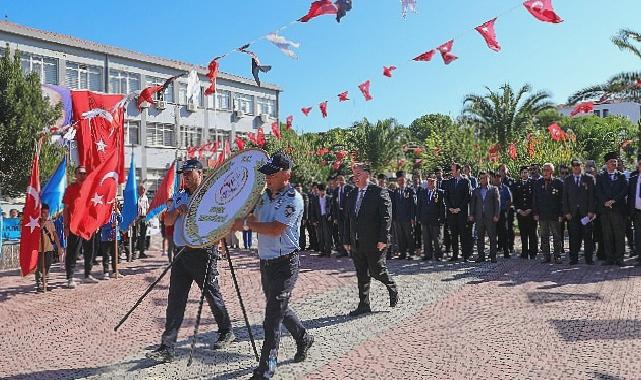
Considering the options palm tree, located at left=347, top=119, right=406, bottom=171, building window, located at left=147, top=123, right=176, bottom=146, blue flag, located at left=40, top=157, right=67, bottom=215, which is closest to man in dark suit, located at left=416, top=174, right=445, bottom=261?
blue flag, located at left=40, top=157, right=67, bottom=215

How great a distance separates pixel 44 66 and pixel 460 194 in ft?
109

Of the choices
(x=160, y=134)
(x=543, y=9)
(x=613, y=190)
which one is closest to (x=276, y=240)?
(x=543, y=9)

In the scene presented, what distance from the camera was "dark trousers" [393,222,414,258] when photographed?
13.8 meters

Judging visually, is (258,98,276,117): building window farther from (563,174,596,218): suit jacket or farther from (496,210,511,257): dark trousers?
(563,174,596,218): suit jacket

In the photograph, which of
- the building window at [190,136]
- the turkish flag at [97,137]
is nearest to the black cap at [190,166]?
the turkish flag at [97,137]

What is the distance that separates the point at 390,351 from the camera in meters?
6.02

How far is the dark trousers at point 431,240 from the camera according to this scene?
43.4 feet

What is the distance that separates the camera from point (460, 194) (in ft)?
42.6

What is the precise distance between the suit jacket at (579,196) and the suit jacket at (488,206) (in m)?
1.33

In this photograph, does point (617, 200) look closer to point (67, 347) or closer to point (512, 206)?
point (512, 206)

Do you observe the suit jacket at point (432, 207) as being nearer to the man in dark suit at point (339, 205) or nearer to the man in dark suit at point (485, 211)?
the man in dark suit at point (485, 211)

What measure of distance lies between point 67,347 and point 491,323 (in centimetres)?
489

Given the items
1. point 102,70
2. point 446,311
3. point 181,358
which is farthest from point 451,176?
point 102,70

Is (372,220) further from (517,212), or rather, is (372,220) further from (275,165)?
(517,212)
